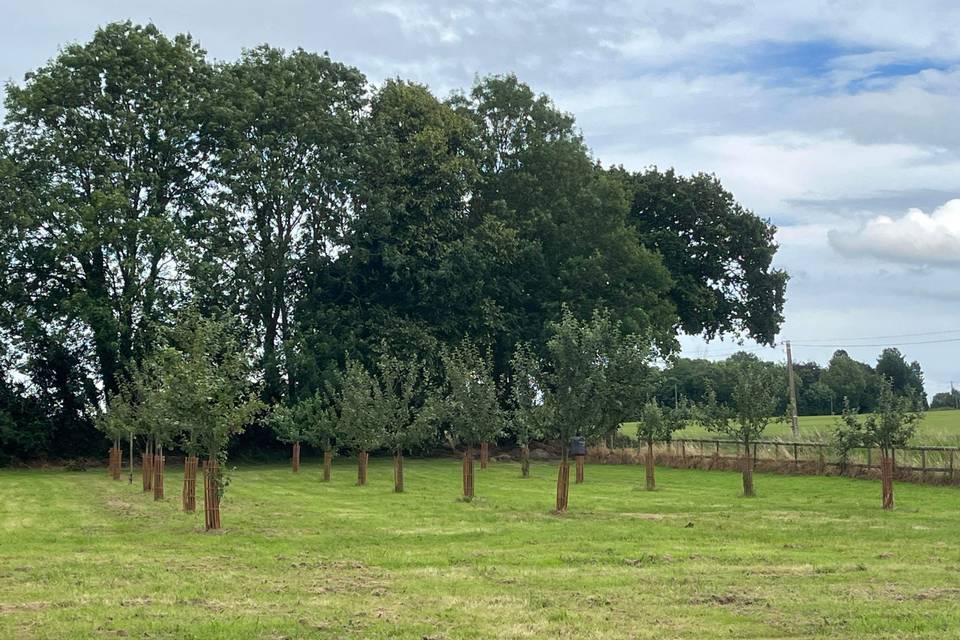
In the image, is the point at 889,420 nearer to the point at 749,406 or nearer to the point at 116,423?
the point at 749,406

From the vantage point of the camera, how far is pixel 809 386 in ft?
472

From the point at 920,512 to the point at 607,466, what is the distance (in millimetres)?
31746

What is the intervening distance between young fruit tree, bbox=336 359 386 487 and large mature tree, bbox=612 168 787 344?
1429 inches

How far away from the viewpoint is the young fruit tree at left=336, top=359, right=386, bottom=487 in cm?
4469

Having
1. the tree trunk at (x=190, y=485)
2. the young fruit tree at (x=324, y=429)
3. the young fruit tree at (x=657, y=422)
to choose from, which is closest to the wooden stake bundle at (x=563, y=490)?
the tree trunk at (x=190, y=485)

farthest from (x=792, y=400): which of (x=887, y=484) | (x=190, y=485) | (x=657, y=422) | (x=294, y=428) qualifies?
(x=190, y=485)

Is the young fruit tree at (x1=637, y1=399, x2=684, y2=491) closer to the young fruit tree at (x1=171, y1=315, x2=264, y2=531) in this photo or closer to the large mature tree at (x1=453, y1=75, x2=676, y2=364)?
the large mature tree at (x1=453, y1=75, x2=676, y2=364)

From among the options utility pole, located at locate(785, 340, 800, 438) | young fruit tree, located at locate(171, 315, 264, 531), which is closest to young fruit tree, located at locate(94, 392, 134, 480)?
young fruit tree, located at locate(171, 315, 264, 531)

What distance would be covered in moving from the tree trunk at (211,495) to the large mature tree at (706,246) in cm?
5400

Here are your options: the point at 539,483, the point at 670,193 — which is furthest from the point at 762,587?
the point at 670,193

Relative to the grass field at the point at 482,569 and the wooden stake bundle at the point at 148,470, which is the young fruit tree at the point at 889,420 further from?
the wooden stake bundle at the point at 148,470

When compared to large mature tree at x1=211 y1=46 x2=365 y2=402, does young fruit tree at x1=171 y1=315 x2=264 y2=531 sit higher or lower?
lower

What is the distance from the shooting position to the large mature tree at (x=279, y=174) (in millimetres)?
62656

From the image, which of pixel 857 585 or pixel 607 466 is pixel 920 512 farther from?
pixel 607 466
